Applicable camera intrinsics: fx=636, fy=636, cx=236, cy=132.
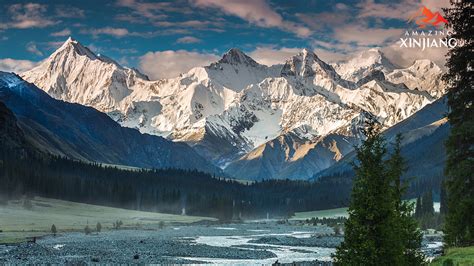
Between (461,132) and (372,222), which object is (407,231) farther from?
(461,132)

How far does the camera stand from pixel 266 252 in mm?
101500

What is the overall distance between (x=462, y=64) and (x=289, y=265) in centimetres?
2971

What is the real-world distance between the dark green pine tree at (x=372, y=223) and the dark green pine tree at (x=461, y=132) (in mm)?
12394

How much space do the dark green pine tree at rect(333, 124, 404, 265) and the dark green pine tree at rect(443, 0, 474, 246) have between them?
12.4 m

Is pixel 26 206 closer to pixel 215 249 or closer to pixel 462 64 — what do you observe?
pixel 215 249

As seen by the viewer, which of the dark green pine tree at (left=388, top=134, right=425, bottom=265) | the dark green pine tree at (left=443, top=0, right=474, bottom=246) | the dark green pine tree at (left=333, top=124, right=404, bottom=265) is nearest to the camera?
the dark green pine tree at (left=333, top=124, right=404, bottom=265)

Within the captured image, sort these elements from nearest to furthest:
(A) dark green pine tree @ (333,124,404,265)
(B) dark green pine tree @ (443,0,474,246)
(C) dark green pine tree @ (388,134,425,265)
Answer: (A) dark green pine tree @ (333,124,404,265) < (C) dark green pine tree @ (388,134,425,265) < (B) dark green pine tree @ (443,0,474,246)

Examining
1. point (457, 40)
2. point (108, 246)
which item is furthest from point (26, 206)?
point (457, 40)

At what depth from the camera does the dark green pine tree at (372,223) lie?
34094 millimetres

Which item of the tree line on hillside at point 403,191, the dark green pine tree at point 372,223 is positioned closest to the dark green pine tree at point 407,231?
the tree line on hillside at point 403,191

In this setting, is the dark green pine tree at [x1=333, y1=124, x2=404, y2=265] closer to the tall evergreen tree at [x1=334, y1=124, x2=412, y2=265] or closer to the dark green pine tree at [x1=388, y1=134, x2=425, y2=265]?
the tall evergreen tree at [x1=334, y1=124, x2=412, y2=265]

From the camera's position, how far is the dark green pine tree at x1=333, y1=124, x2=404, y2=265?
34.1 m

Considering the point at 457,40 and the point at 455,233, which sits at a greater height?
the point at 457,40

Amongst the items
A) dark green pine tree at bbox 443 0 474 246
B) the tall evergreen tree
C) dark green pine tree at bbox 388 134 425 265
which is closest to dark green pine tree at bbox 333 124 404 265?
the tall evergreen tree
